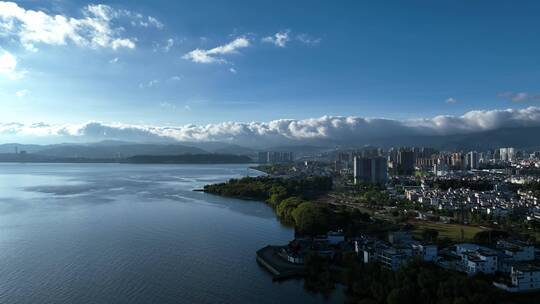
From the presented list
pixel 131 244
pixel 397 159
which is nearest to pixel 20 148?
pixel 397 159

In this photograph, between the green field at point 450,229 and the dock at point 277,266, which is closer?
the dock at point 277,266

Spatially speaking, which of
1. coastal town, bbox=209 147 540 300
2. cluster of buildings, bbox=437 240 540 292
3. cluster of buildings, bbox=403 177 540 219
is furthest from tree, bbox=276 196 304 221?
cluster of buildings, bbox=437 240 540 292

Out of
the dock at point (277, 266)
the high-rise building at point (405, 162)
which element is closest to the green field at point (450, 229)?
the dock at point (277, 266)

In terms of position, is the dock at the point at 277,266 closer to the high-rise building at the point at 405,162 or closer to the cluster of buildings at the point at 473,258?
the cluster of buildings at the point at 473,258

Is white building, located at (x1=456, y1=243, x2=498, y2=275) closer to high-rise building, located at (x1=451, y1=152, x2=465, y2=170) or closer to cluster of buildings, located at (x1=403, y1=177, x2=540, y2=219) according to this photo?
cluster of buildings, located at (x1=403, y1=177, x2=540, y2=219)

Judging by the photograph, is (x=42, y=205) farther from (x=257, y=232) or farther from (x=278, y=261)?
(x=278, y=261)
